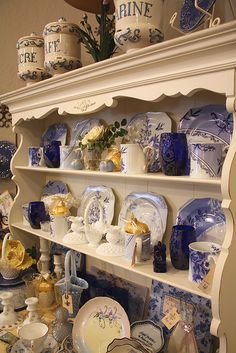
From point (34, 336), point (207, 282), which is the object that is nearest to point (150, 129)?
point (207, 282)

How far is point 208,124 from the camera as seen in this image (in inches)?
42.7

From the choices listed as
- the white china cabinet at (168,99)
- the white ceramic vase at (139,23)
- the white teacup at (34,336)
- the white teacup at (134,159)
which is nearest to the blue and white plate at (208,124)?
the white china cabinet at (168,99)

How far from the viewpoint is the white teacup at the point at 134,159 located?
114 centimetres

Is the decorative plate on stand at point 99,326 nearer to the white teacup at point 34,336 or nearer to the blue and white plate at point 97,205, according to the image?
the white teacup at point 34,336

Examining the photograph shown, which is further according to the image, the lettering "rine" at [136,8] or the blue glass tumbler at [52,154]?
the blue glass tumbler at [52,154]

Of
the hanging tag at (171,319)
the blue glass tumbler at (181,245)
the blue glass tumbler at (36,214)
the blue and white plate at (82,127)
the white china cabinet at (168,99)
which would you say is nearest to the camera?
the white china cabinet at (168,99)

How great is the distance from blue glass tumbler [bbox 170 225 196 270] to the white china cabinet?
34 mm

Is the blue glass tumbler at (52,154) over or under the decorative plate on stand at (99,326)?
over

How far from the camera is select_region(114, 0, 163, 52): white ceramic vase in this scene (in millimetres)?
1016

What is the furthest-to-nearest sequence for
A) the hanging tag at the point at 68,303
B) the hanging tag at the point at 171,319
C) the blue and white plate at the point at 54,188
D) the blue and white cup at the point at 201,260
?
1. the blue and white plate at the point at 54,188
2. the hanging tag at the point at 68,303
3. the hanging tag at the point at 171,319
4. the blue and white cup at the point at 201,260

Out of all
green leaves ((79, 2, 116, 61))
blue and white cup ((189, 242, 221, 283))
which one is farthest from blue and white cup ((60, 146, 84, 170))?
blue and white cup ((189, 242, 221, 283))

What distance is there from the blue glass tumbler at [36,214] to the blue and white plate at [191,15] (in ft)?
3.58

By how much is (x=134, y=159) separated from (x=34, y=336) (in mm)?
810

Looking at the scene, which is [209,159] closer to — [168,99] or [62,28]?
[168,99]
